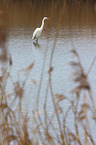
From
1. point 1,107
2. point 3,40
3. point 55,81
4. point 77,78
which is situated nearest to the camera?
point 77,78

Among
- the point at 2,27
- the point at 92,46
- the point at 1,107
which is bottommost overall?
the point at 92,46

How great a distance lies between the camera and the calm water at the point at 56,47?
501cm

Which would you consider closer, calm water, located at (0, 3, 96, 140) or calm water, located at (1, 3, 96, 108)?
calm water, located at (0, 3, 96, 140)

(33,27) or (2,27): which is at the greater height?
(2,27)

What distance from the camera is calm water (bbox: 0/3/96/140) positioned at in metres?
5.01

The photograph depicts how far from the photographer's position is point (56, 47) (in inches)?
303

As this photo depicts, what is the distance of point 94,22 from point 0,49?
9795mm

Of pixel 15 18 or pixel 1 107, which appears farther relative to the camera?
pixel 15 18

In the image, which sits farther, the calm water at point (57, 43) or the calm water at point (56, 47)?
the calm water at point (57, 43)

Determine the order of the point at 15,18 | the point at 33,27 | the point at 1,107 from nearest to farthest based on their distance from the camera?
1. the point at 1,107
2. the point at 33,27
3. the point at 15,18

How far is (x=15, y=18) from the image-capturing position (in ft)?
38.7

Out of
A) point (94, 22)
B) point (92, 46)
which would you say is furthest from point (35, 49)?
point (94, 22)

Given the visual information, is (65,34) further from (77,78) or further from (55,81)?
(77,78)

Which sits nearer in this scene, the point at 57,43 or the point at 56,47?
the point at 56,47
